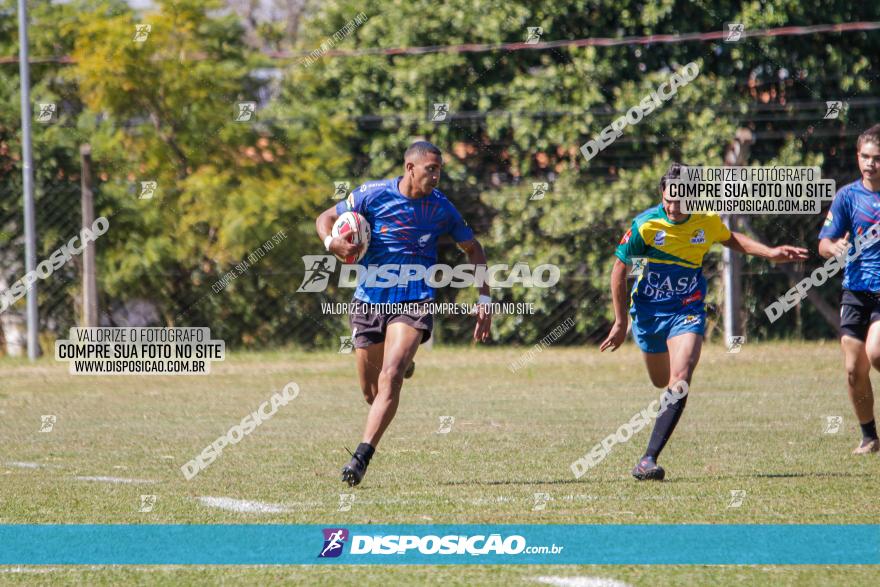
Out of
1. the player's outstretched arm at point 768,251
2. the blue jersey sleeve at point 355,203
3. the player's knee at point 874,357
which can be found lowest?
the player's knee at point 874,357

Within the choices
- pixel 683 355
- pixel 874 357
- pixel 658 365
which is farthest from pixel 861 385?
pixel 683 355

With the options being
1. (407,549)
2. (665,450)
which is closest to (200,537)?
Answer: (407,549)

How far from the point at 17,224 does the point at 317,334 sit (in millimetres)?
4647

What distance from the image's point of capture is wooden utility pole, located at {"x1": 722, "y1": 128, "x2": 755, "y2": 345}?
1762 cm

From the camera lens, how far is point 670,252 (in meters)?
8.83

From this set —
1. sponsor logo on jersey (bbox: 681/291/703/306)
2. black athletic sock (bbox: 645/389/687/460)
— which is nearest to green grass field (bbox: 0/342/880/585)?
black athletic sock (bbox: 645/389/687/460)

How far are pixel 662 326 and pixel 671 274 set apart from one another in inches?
14.2

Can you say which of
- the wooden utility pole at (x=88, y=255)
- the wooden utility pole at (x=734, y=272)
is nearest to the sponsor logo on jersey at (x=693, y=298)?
the wooden utility pole at (x=734, y=272)

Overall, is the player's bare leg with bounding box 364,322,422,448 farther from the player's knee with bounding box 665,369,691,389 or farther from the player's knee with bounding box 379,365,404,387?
the player's knee with bounding box 665,369,691,389

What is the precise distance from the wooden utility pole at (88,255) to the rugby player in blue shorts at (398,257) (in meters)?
10.3

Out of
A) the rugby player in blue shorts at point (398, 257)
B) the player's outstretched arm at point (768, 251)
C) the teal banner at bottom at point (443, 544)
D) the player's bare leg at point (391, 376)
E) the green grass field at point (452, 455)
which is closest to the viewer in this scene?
the teal banner at bottom at point (443, 544)

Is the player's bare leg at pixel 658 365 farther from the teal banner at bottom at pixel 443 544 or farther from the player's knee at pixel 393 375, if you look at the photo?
the teal banner at bottom at pixel 443 544

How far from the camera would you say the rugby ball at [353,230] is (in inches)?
330

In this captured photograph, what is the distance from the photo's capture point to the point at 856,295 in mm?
9430
